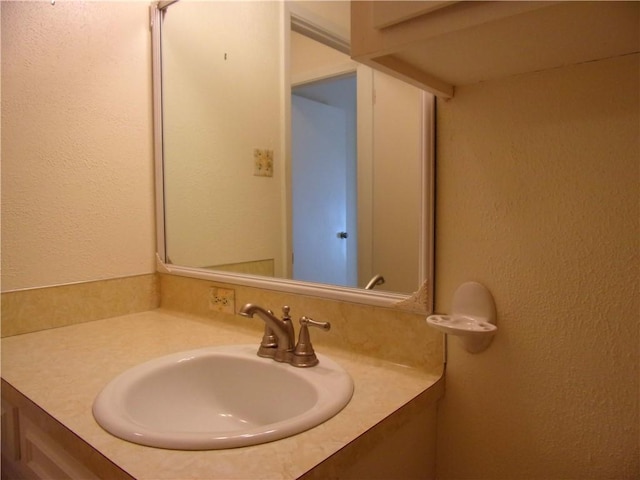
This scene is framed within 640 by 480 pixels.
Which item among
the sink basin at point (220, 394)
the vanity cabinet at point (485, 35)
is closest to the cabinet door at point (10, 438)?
the sink basin at point (220, 394)

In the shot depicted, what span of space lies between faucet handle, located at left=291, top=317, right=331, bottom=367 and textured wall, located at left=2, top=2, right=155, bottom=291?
758 mm

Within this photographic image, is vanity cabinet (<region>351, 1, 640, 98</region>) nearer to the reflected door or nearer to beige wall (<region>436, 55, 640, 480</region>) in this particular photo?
beige wall (<region>436, 55, 640, 480</region>)

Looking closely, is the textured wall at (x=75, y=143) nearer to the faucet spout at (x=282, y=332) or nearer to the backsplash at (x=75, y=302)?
the backsplash at (x=75, y=302)

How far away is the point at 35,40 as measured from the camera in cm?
114

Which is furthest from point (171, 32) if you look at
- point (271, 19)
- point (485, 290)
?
point (485, 290)

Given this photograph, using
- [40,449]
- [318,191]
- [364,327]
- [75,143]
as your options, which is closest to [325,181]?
[318,191]

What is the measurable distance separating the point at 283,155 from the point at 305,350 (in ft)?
2.18

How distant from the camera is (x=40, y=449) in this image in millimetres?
797

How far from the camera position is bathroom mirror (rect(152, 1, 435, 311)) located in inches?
36.5

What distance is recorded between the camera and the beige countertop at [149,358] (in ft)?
1.83

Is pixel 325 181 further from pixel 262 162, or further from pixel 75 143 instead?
pixel 75 143

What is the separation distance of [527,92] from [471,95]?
10cm

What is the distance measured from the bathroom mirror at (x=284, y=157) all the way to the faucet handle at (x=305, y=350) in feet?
0.36

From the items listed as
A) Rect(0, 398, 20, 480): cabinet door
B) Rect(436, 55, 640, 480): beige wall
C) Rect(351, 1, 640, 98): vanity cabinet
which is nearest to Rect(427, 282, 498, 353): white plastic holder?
Rect(436, 55, 640, 480): beige wall
